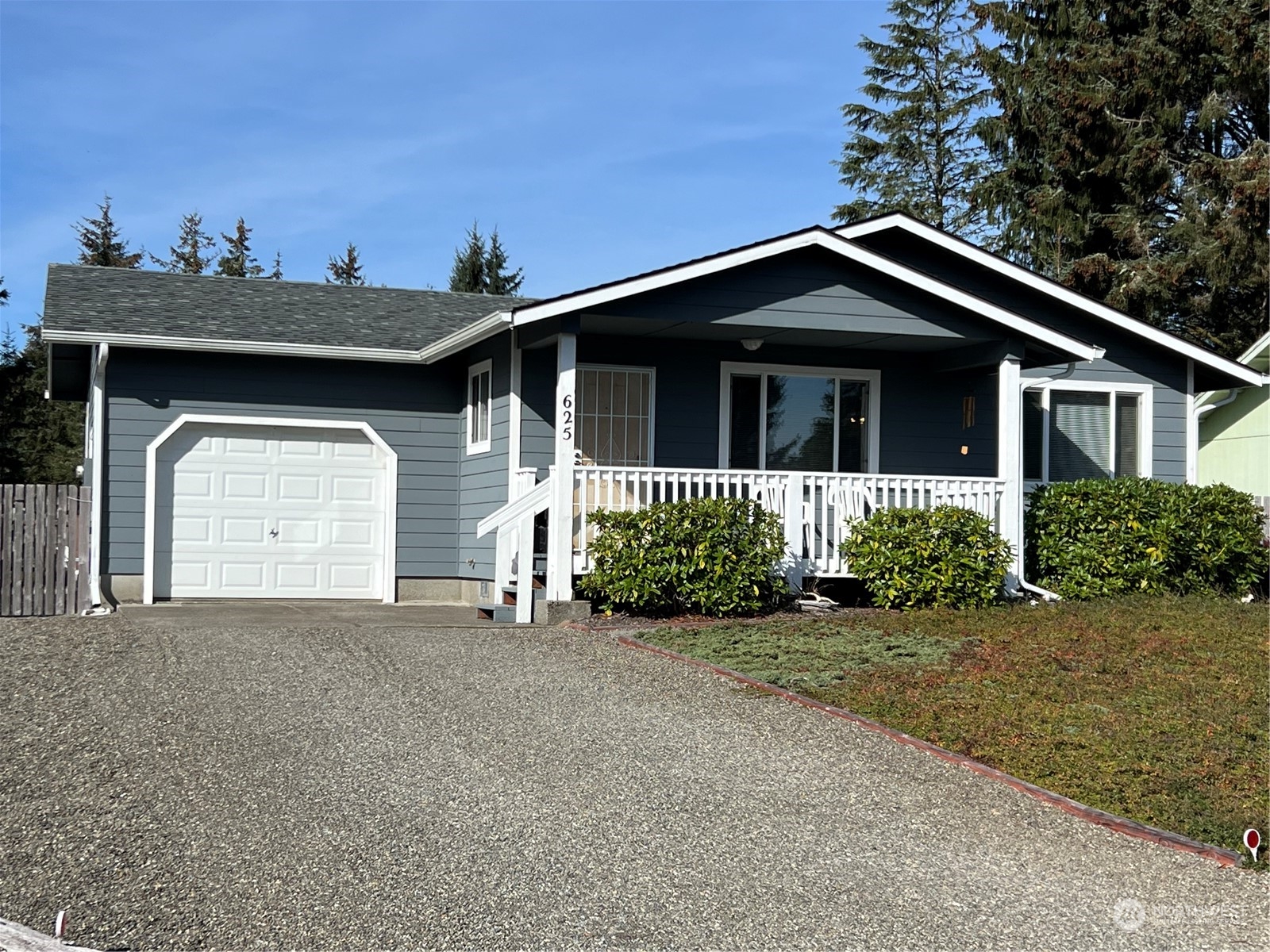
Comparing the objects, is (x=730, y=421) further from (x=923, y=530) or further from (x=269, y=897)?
(x=269, y=897)

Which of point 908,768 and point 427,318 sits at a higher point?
point 427,318

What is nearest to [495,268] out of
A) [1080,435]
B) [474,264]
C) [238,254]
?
[474,264]

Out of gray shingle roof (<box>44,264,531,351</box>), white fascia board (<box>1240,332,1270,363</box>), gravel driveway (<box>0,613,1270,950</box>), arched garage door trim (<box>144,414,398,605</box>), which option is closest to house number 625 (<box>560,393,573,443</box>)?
gray shingle roof (<box>44,264,531,351</box>)

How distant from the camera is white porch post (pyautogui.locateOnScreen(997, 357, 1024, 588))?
548 inches

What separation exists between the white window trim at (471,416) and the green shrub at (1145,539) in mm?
6218

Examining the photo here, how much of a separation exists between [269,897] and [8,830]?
1.56 metres

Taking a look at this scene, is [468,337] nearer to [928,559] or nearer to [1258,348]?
[928,559]

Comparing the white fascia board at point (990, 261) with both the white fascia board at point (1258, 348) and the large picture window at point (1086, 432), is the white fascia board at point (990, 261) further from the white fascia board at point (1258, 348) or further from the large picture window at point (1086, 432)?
the white fascia board at point (1258, 348)

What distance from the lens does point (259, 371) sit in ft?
50.3

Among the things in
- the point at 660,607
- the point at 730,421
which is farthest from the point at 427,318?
the point at 660,607

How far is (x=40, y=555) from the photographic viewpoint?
13781 mm

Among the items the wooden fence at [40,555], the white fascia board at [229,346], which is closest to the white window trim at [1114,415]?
the white fascia board at [229,346]

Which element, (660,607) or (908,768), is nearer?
(908,768)

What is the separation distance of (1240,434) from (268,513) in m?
14.4
